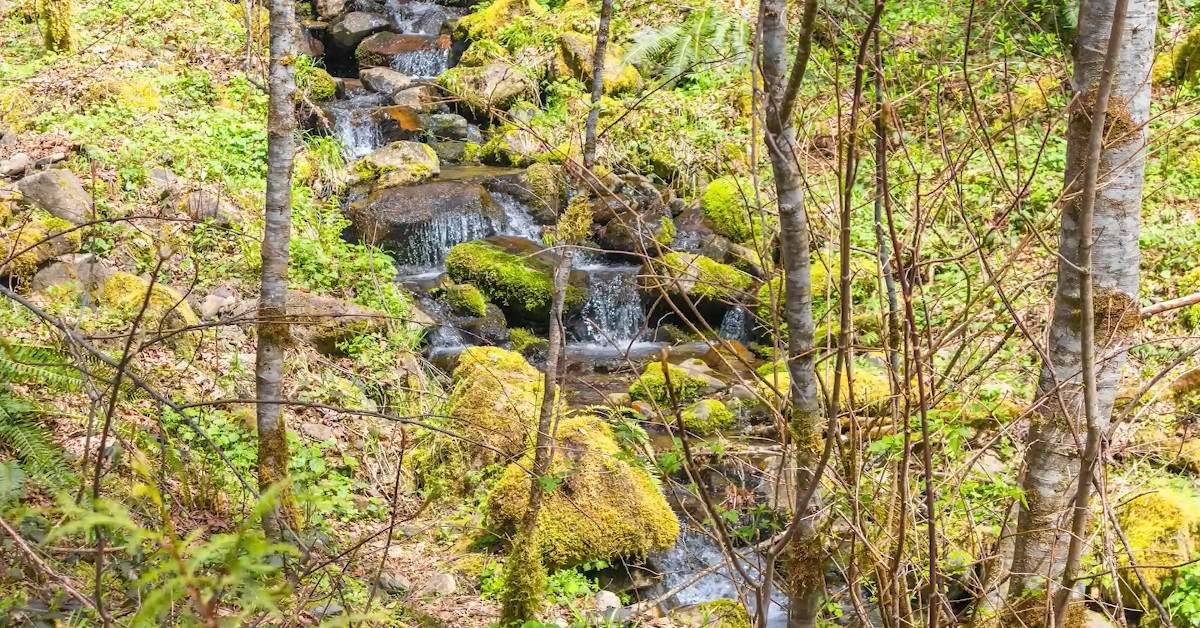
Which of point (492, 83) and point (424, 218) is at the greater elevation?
point (492, 83)

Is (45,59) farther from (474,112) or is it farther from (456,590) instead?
(456,590)

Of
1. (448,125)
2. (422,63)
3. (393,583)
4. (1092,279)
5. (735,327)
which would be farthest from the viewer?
(422,63)

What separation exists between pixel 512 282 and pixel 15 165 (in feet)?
15.8

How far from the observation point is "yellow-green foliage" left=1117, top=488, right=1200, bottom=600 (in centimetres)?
484

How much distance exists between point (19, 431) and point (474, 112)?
423 inches

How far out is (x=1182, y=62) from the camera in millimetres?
9562

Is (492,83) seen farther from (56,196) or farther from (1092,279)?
(1092,279)

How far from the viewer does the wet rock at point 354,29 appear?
1490 centimetres

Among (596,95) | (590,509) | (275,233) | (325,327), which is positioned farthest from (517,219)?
(275,233)

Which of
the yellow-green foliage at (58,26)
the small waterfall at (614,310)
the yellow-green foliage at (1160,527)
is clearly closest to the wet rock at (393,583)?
the yellow-green foliage at (1160,527)

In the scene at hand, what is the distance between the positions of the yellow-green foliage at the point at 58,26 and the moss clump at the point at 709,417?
8.61 m

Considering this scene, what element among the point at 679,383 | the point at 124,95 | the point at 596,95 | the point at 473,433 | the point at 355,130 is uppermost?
the point at 124,95

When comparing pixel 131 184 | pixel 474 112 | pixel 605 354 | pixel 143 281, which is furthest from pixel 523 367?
pixel 474 112

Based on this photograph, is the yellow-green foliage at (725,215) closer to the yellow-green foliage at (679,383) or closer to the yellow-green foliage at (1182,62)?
the yellow-green foliage at (679,383)
